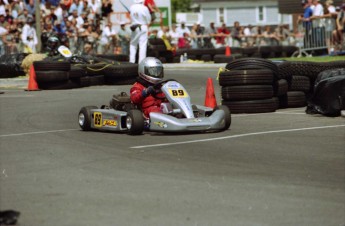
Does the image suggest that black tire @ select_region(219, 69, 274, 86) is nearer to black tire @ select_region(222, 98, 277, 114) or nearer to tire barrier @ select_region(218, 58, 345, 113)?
tire barrier @ select_region(218, 58, 345, 113)

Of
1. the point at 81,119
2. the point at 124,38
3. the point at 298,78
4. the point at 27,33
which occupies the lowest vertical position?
the point at 81,119

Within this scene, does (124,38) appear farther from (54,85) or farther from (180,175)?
(180,175)

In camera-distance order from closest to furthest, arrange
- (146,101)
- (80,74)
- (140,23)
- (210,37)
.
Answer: (146,101) → (80,74) → (140,23) → (210,37)

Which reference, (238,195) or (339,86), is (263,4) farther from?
(238,195)

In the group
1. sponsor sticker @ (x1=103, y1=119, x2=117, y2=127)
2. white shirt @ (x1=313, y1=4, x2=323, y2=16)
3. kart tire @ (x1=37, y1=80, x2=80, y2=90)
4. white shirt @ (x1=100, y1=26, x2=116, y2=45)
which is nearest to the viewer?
sponsor sticker @ (x1=103, y1=119, x2=117, y2=127)

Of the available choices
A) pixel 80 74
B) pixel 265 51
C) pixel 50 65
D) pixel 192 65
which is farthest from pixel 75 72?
pixel 265 51

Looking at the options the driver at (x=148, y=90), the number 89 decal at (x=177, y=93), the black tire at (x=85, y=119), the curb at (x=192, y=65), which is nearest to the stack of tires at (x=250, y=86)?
the driver at (x=148, y=90)

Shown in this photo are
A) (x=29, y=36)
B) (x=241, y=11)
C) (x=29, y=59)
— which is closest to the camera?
(x=29, y=59)

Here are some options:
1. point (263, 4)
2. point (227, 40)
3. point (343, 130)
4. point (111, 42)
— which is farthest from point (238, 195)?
point (263, 4)

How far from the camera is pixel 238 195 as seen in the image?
7363mm

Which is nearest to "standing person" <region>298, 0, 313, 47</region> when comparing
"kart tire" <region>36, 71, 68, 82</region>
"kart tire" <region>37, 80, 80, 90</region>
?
"kart tire" <region>37, 80, 80, 90</region>

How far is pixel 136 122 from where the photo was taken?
11.3 metres

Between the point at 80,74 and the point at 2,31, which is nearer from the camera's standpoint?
the point at 80,74

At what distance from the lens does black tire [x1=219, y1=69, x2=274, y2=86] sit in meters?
13.8
